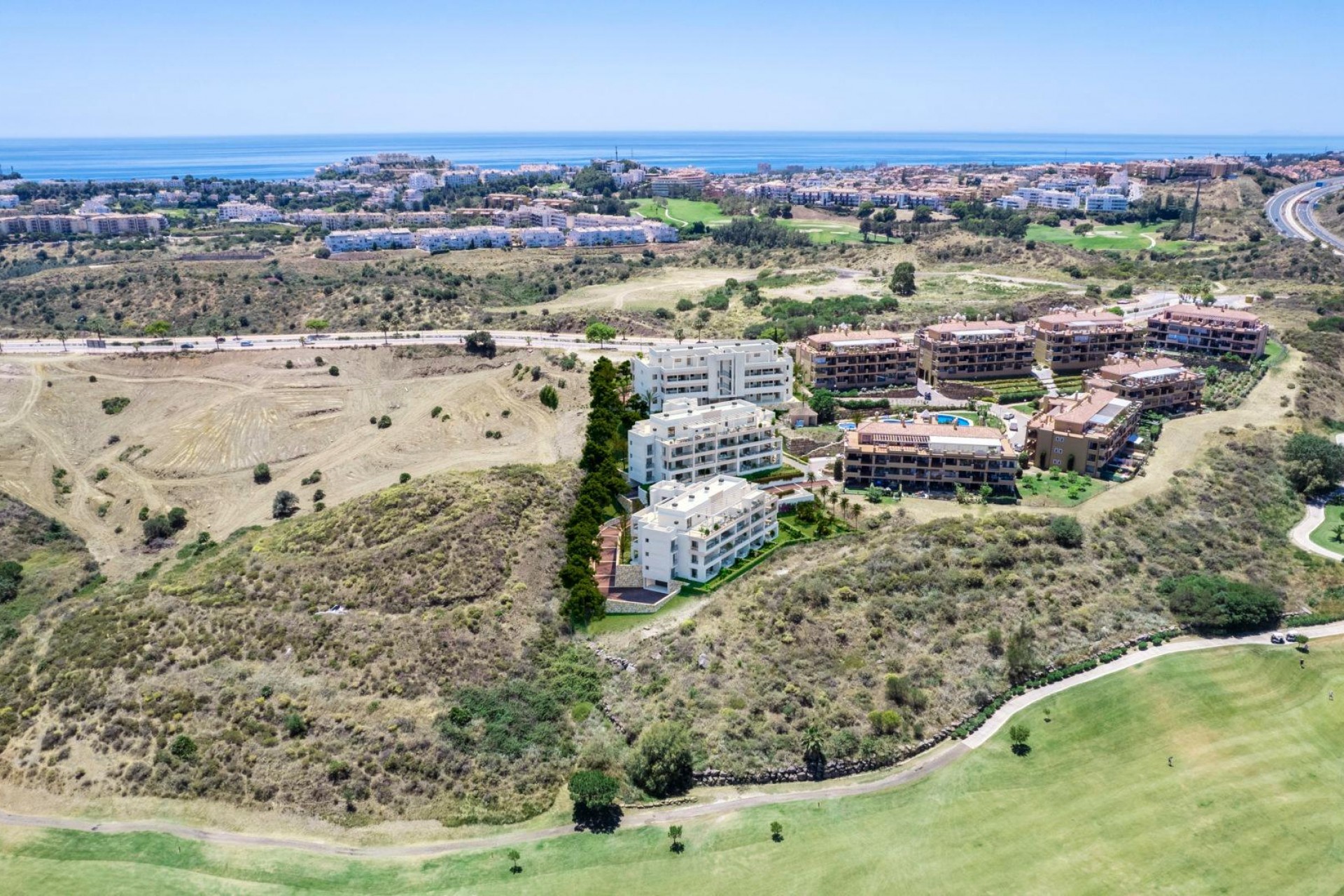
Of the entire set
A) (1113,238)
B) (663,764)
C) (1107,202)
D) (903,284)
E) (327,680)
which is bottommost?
(663,764)

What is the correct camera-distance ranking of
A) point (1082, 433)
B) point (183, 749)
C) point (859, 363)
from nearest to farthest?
1. point (183, 749)
2. point (1082, 433)
3. point (859, 363)

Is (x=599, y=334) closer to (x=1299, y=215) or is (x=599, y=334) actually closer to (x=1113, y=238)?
(x=1113, y=238)

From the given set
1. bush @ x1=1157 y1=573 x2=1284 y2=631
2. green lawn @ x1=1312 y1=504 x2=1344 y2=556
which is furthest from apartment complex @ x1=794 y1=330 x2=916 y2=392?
bush @ x1=1157 y1=573 x2=1284 y2=631

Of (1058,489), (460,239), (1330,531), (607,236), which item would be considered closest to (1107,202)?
(607,236)

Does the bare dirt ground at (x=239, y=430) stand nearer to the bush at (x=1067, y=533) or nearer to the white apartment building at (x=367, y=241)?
the bush at (x=1067, y=533)

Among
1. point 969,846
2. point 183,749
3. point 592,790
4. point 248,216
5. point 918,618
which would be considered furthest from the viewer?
point 248,216

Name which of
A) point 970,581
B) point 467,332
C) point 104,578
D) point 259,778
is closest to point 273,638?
point 259,778

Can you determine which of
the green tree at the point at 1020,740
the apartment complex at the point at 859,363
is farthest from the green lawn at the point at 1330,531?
→ the apartment complex at the point at 859,363
